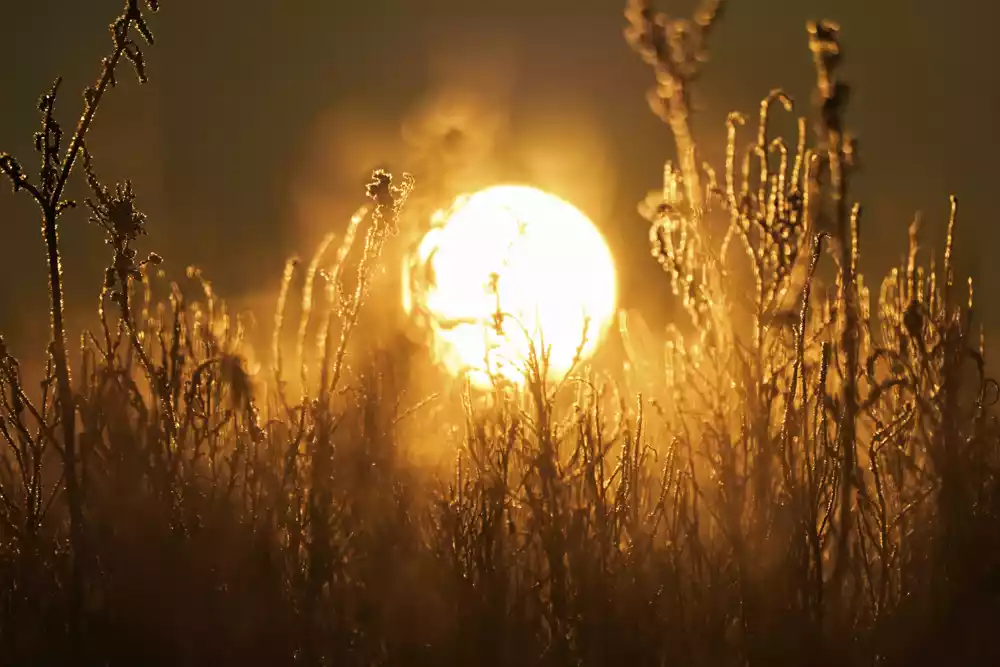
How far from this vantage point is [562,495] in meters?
3.40

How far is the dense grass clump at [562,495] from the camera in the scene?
3258 mm

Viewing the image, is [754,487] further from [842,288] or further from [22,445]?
[22,445]

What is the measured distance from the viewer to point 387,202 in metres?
3.64

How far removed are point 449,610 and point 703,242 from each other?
1712 mm

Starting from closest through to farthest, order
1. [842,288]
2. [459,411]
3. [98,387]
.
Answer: [842,288] < [98,387] < [459,411]

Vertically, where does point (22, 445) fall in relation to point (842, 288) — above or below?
below

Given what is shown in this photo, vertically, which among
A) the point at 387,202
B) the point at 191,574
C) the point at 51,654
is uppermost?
the point at 387,202

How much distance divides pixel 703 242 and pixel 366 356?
167cm

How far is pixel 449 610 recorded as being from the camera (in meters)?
3.60

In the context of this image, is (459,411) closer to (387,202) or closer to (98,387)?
(387,202)

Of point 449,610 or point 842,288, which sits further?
point 449,610

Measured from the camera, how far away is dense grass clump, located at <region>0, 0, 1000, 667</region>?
326cm

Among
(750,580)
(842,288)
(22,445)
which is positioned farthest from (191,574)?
A: (842,288)

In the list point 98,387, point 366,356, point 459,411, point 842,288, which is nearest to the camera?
point 842,288
